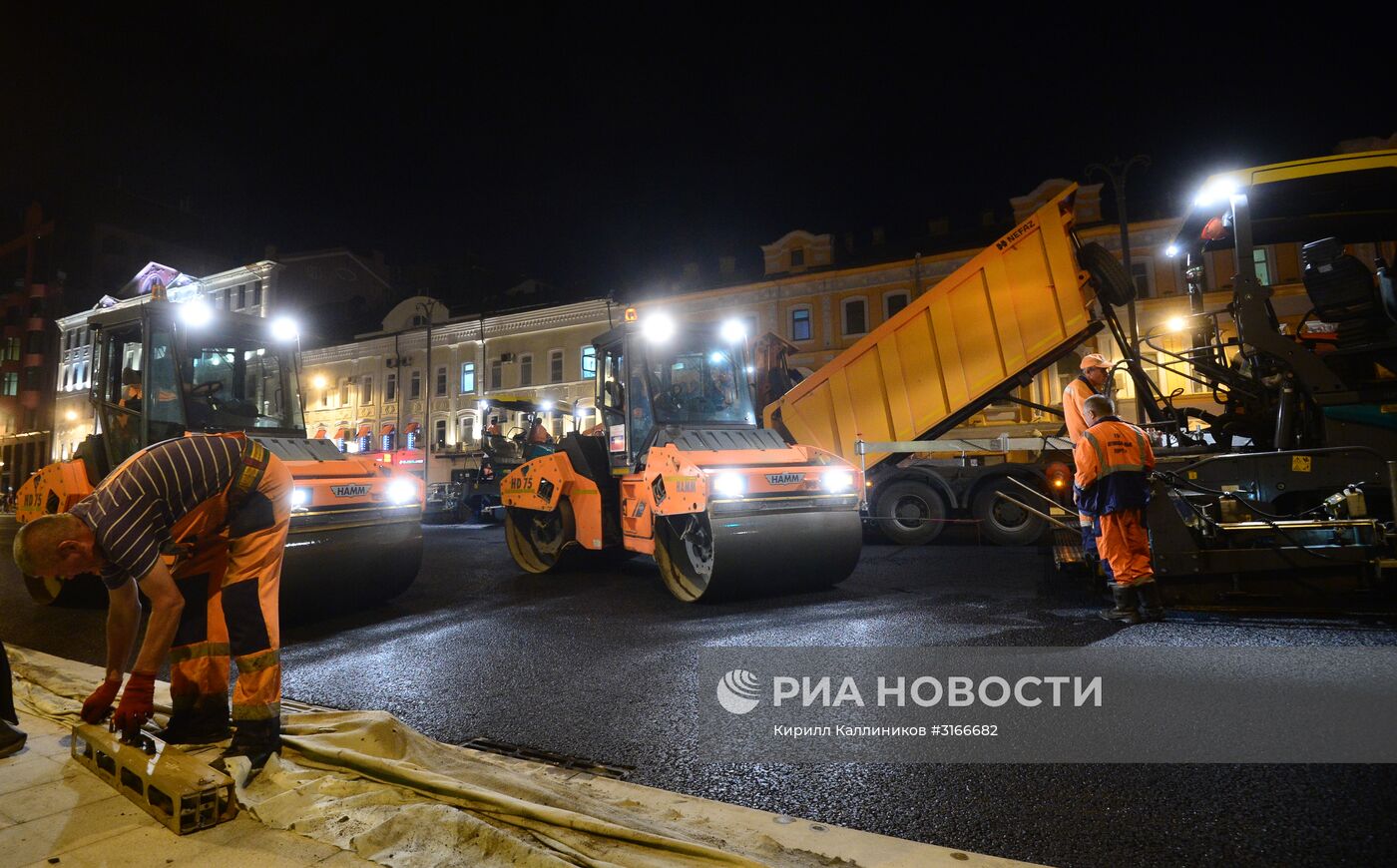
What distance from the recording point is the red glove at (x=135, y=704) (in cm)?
263

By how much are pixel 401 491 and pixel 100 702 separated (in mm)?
3384

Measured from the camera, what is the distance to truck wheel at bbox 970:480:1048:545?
9945mm

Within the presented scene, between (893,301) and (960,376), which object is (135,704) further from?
(893,301)

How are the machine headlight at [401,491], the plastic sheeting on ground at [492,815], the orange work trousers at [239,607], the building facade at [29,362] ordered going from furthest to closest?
the building facade at [29,362] → the machine headlight at [401,491] → the orange work trousers at [239,607] → the plastic sheeting on ground at [492,815]

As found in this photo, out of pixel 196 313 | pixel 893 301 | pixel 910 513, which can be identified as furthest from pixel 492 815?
pixel 893 301

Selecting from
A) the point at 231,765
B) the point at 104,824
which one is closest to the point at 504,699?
the point at 231,765

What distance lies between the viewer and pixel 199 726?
292 centimetres

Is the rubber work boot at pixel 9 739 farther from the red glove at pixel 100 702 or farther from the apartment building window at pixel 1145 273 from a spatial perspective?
the apartment building window at pixel 1145 273

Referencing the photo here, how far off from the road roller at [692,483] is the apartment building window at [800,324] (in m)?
20.2

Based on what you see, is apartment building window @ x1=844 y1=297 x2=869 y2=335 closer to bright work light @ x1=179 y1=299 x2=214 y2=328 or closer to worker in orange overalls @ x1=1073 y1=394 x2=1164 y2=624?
worker in orange overalls @ x1=1073 y1=394 x2=1164 y2=624

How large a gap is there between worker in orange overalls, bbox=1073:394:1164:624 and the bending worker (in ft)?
15.6

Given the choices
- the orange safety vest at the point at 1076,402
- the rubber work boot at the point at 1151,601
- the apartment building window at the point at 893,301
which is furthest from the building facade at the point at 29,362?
the rubber work boot at the point at 1151,601

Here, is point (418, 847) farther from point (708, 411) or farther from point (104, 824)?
point (708, 411)

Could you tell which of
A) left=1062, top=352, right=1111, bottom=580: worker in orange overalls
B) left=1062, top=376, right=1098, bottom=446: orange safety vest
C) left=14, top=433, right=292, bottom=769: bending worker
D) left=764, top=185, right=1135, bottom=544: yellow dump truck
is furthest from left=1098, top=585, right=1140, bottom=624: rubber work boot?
left=14, top=433, right=292, bottom=769: bending worker
